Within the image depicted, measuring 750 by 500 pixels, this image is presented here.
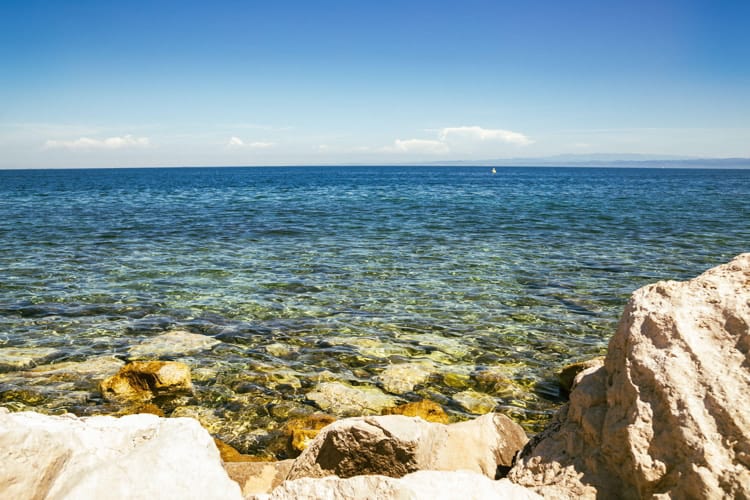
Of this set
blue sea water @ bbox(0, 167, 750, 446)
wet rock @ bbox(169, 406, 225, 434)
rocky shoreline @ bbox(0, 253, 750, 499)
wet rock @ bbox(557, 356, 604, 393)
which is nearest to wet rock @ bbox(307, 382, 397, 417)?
blue sea water @ bbox(0, 167, 750, 446)

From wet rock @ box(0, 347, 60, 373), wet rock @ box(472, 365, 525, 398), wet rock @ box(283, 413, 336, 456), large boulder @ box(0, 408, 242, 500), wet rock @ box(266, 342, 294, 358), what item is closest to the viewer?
large boulder @ box(0, 408, 242, 500)

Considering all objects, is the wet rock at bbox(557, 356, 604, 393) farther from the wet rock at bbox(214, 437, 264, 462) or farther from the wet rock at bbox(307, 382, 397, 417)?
the wet rock at bbox(214, 437, 264, 462)

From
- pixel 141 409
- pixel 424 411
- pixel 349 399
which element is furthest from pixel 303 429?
pixel 141 409

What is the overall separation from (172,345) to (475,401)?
18.8 feet

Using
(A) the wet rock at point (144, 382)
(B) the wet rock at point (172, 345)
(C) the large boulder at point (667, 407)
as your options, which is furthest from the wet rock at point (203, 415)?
(C) the large boulder at point (667, 407)

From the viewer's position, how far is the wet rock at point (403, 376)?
7.95 m

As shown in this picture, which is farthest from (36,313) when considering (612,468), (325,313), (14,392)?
(612,468)

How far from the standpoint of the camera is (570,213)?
33500mm

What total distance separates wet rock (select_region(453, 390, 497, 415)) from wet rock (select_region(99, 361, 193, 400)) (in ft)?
13.6

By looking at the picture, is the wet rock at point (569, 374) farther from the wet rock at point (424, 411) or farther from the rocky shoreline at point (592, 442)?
the rocky shoreline at point (592, 442)

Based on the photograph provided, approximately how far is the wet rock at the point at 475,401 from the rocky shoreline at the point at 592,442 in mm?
2888

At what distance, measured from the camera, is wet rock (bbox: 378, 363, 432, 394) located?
313 inches

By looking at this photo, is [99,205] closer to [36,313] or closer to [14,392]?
[36,313]

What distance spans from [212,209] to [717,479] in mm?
36316
